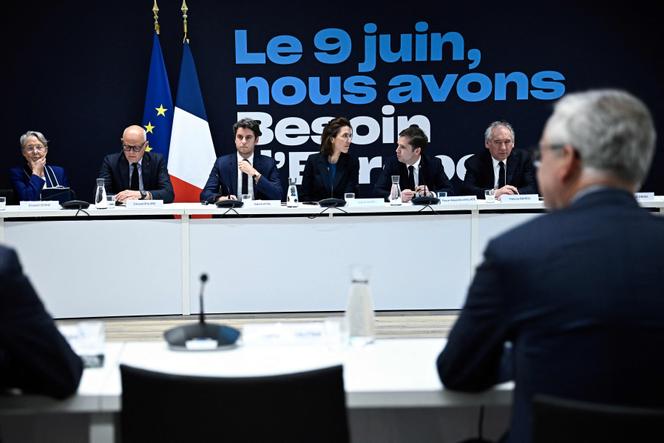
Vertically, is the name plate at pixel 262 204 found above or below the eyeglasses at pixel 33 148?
below

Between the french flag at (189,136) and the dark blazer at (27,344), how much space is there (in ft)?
16.8

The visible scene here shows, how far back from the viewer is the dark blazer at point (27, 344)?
122cm

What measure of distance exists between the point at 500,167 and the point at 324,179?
1361 millimetres

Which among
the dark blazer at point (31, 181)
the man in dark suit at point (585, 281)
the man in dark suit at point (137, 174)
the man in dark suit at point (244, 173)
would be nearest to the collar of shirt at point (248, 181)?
the man in dark suit at point (244, 173)

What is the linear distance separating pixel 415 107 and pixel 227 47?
1886mm

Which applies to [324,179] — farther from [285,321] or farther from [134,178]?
[134,178]

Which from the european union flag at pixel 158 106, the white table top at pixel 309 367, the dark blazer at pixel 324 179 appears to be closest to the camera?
the white table top at pixel 309 367

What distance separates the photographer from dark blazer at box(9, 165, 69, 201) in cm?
511

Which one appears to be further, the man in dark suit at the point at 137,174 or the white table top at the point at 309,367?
the man in dark suit at the point at 137,174

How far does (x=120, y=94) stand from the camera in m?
6.59

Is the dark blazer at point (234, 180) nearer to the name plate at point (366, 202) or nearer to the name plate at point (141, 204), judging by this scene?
the name plate at point (141, 204)

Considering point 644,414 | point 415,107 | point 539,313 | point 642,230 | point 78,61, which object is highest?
point 78,61

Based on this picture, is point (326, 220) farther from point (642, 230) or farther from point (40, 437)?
point (642, 230)

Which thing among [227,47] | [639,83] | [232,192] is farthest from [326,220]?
[639,83]
